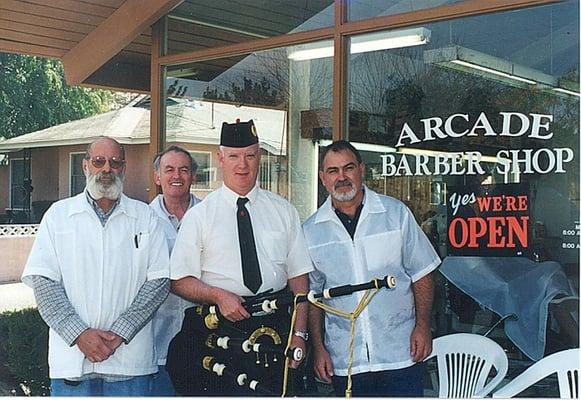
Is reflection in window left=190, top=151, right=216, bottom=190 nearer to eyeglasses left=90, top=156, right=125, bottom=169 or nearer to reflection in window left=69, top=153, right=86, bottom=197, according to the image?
eyeglasses left=90, top=156, right=125, bottom=169

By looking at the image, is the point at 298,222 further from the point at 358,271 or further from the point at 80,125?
the point at 80,125

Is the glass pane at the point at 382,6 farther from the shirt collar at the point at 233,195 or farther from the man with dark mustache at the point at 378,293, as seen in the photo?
the shirt collar at the point at 233,195

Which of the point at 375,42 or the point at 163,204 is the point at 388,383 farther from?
the point at 375,42

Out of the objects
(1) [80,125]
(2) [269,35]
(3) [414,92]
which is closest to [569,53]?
(3) [414,92]

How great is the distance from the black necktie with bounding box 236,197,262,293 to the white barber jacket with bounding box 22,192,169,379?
38 cm

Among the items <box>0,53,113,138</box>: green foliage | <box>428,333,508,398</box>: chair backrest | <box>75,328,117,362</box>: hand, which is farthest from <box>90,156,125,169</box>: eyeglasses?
<box>428,333,508,398</box>: chair backrest

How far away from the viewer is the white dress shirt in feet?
12.3

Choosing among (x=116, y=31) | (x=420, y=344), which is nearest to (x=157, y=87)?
(x=116, y=31)

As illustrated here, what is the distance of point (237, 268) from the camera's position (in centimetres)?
373

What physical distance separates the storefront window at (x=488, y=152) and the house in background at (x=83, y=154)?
1.52 ft

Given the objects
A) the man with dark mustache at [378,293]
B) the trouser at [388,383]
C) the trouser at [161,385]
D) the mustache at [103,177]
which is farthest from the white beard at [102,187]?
the trouser at [388,383]

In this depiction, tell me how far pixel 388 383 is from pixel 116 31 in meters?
2.46

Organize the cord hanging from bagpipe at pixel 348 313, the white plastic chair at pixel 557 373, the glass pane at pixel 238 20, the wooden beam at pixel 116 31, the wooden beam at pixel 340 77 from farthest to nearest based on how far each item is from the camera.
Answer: the wooden beam at pixel 116 31 < the glass pane at pixel 238 20 < the wooden beam at pixel 340 77 < the cord hanging from bagpipe at pixel 348 313 < the white plastic chair at pixel 557 373

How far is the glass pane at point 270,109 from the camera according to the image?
407 cm
